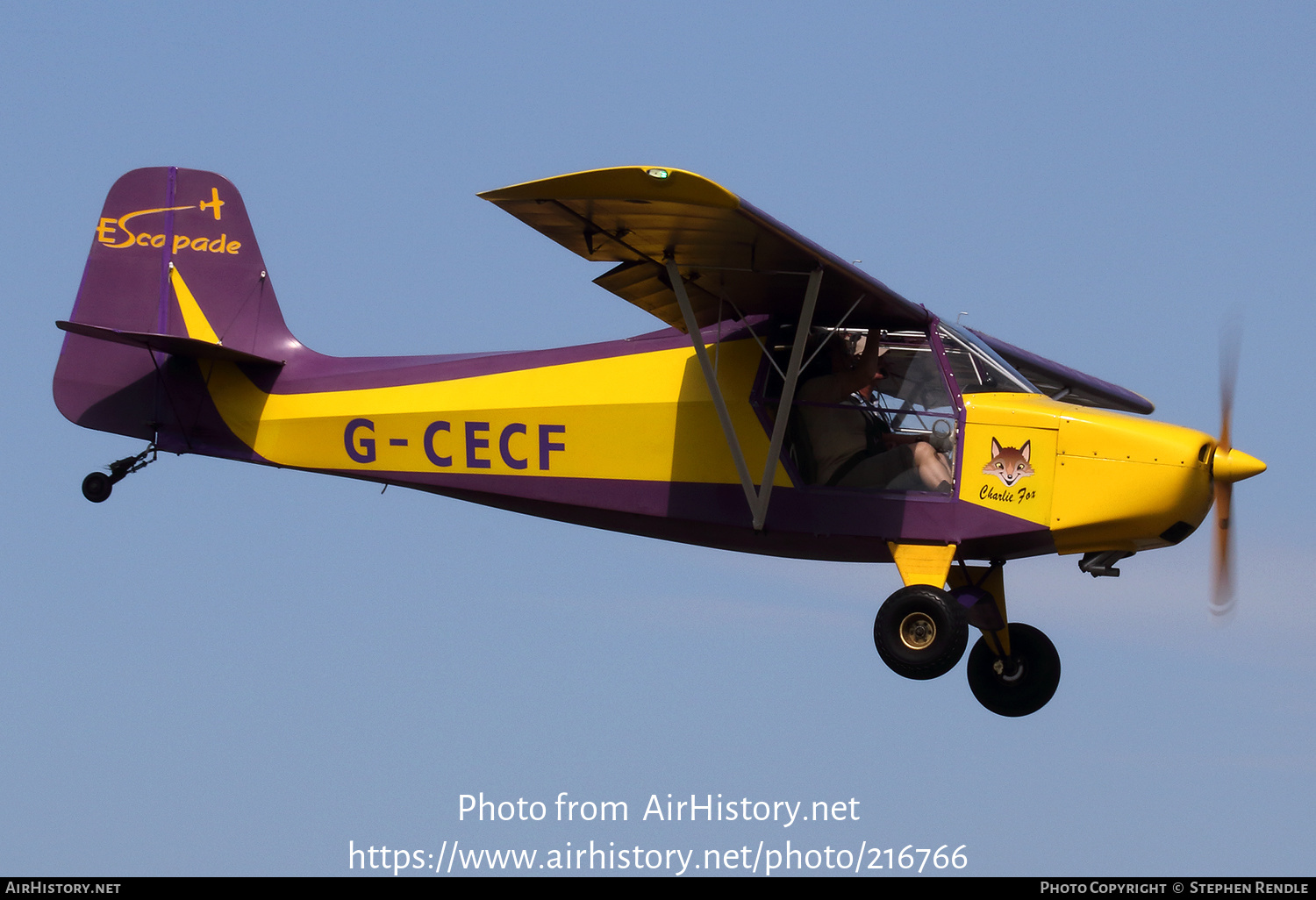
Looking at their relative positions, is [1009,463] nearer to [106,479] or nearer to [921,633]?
[921,633]

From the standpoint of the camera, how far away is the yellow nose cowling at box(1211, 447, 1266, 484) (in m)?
11.7

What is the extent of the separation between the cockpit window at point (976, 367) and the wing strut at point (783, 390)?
1.07 meters

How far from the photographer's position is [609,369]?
13141mm

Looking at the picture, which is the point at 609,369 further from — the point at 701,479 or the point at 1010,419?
the point at 1010,419

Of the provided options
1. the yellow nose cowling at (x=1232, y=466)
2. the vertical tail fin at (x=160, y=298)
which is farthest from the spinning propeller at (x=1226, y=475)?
the vertical tail fin at (x=160, y=298)

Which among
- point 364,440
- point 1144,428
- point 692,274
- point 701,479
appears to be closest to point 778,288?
point 692,274

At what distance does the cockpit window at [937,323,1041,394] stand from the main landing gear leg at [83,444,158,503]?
6.84 meters

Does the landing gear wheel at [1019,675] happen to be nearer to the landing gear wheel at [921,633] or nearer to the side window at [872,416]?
the landing gear wheel at [921,633]

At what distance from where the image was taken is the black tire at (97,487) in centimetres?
1416

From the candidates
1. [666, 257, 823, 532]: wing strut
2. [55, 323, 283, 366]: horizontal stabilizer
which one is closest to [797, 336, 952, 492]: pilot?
[666, 257, 823, 532]: wing strut

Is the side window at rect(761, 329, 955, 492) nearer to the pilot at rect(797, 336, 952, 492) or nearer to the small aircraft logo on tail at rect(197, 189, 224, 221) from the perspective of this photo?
the pilot at rect(797, 336, 952, 492)

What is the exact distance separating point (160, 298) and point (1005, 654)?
775cm

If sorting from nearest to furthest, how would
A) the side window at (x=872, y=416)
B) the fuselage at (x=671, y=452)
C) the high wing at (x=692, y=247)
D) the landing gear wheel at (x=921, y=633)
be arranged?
the high wing at (x=692, y=247), the landing gear wheel at (x=921, y=633), the fuselage at (x=671, y=452), the side window at (x=872, y=416)

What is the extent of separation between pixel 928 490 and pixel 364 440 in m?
4.61
